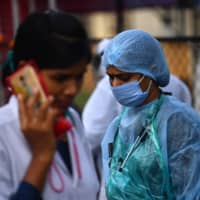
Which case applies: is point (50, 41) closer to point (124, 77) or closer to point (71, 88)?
point (71, 88)

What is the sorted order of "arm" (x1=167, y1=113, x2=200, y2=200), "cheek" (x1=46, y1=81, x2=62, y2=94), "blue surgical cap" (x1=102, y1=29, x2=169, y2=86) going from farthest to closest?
"blue surgical cap" (x1=102, y1=29, x2=169, y2=86)
"arm" (x1=167, y1=113, x2=200, y2=200)
"cheek" (x1=46, y1=81, x2=62, y2=94)

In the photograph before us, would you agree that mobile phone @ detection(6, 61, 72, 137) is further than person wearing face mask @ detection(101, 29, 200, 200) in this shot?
No

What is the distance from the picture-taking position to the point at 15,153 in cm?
189

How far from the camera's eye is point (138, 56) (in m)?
2.50

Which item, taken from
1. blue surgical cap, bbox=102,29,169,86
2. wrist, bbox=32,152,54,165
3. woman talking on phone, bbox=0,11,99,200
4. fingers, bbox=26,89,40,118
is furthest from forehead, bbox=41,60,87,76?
blue surgical cap, bbox=102,29,169,86

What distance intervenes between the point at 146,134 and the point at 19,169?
0.72 metres

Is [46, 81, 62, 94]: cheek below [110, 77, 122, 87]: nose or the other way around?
the other way around

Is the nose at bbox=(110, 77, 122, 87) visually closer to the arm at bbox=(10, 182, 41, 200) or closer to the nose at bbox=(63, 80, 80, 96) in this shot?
the nose at bbox=(63, 80, 80, 96)

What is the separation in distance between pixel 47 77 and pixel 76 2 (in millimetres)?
7650

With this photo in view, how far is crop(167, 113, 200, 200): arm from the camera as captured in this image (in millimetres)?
2330

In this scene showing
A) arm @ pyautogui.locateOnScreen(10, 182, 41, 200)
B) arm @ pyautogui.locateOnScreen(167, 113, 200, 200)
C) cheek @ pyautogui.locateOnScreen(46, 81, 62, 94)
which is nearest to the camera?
arm @ pyautogui.locateOnScreen(10, 182, 41, 200)

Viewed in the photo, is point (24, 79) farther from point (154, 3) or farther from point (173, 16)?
point (173, 16)

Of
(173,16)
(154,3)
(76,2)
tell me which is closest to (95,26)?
(173,16)

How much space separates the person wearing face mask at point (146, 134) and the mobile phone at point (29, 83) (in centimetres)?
57
